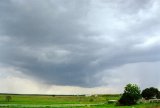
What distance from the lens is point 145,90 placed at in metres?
175

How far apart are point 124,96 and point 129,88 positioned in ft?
78.8

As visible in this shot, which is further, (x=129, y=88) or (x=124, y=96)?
(x=129, y=88)

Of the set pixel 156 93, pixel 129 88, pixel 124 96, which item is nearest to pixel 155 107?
pixel 124 96

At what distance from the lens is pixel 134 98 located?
405 ft

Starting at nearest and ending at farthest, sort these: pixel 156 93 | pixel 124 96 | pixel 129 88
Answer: pixel 124 96
pixel 129 88
pixel 156 93

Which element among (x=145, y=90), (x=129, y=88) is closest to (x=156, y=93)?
(x=145, y=90)

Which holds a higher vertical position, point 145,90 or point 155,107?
point 145,90

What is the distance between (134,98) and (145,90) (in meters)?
53.8

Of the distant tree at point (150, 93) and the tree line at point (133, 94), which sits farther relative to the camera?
the distant tree at point (150, 93)

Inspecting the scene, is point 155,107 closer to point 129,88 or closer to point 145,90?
point 129,88

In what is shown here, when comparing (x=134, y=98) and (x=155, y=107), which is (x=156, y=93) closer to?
(x=134, y=98)

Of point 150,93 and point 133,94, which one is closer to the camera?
point 133,94

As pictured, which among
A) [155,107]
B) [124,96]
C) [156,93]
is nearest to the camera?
[155,107]

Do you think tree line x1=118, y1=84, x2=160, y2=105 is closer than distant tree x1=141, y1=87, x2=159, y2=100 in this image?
Yes
